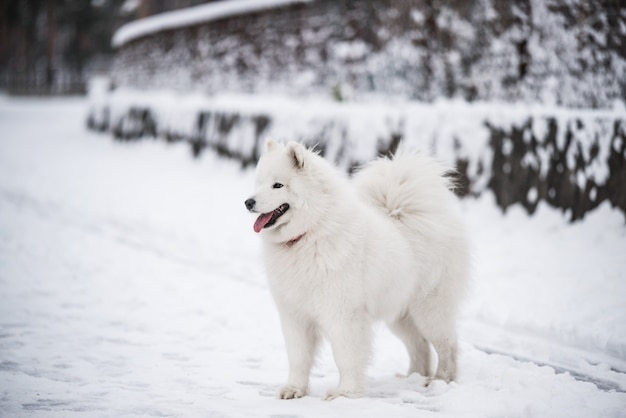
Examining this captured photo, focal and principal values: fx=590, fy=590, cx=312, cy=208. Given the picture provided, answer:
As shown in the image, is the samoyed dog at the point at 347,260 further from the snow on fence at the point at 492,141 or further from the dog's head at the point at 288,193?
the snow on fence at the point at 492,141

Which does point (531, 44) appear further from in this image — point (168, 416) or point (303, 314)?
point (168, 416)

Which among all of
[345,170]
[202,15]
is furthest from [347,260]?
[202,15]

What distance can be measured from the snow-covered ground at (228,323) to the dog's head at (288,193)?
1.04 meters

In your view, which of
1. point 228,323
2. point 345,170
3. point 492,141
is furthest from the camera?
A: point 345,170

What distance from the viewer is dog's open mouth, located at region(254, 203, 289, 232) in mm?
3455

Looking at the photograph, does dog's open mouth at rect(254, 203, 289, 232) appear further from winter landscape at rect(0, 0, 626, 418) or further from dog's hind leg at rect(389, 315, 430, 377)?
dog's hind leg at rect(389, 315, 430, 377)

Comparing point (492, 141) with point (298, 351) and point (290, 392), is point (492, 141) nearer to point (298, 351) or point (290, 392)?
point (298, 351)

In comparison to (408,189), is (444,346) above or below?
below

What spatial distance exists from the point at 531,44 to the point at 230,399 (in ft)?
24.2

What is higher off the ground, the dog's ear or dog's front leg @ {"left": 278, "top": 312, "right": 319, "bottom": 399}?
the dog's ear

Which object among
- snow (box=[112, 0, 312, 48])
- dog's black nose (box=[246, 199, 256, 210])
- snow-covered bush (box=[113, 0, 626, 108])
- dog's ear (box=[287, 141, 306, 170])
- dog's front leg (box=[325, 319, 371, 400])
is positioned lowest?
dog's front leg (box=[325, 319, 371, 400])

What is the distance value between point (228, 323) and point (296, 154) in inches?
90.2

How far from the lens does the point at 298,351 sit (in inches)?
141

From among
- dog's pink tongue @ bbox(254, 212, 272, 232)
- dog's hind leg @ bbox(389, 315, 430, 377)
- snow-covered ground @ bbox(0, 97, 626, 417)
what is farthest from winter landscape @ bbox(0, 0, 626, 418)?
dog's pink tongue @ bbox(254, 212, 272, 232)
